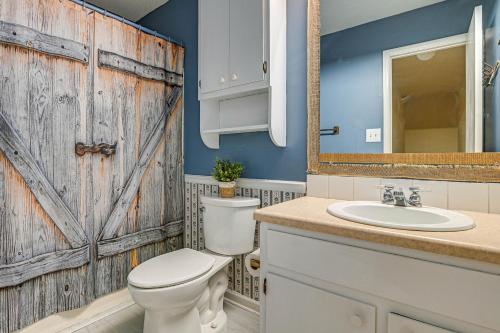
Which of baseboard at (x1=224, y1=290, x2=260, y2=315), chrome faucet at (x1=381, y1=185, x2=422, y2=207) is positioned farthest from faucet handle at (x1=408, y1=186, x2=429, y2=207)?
baseboard at (x1=224, y1=290, x2=260, y2=315)

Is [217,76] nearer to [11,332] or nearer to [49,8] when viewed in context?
[49,8]

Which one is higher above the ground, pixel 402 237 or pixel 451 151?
pixel 451 151

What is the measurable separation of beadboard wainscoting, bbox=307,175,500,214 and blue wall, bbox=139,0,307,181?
0.18 m

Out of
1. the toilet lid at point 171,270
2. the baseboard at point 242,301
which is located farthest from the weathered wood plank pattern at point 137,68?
the baseboard at point 242,301

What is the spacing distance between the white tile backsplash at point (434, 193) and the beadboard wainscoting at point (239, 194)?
57 cm

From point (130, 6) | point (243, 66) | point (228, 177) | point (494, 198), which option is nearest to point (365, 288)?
point (494, 198)

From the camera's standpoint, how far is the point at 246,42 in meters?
1.54

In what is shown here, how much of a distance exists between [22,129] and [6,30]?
0.49m

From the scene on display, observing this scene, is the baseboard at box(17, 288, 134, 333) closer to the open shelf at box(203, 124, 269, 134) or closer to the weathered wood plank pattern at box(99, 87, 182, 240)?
the weathered wood plank pattern at box(99, 87, 182, 240)

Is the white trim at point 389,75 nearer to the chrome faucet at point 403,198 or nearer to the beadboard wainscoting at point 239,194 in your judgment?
the chrome faucet at point 403,198

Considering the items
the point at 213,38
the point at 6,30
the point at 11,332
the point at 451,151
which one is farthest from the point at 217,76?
the point at 11,332

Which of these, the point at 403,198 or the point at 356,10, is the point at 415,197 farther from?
the point at 356,10

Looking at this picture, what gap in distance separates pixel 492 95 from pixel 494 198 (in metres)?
0.41

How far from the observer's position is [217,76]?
5.62 feet
